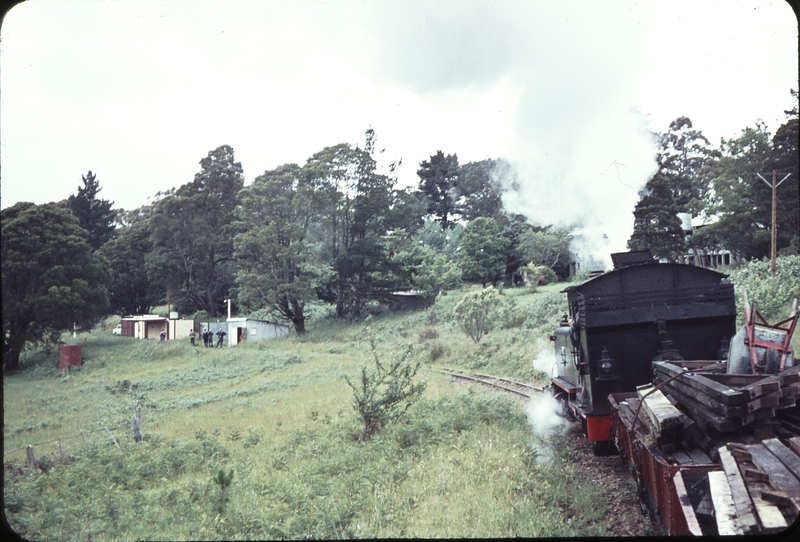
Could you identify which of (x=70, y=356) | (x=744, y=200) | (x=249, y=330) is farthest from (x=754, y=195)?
(x=249, y=330)

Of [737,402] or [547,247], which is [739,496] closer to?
[737,402]

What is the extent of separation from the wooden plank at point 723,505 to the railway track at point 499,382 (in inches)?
300

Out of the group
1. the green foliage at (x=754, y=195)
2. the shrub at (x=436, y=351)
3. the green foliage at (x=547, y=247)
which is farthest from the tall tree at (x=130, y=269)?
the green foliage at (x=754, y=195)

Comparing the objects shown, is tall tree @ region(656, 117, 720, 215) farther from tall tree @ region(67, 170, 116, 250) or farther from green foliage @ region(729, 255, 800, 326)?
tall tree @ region(67, 170, 116, 250)

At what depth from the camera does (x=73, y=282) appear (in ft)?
35.9

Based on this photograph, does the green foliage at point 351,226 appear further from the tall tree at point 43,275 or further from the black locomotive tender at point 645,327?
the black locomotive tender at point 645,327

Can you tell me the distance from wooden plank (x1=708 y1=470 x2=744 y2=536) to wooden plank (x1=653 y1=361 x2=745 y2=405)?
53 cm

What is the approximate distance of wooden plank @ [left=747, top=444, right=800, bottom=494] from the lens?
3053mm

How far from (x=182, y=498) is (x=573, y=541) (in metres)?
4.87

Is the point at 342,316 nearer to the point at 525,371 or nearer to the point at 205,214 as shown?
Answer: the point at 205,214

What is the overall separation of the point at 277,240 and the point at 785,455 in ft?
62.6

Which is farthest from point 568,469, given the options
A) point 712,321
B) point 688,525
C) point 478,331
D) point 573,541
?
point 478,331

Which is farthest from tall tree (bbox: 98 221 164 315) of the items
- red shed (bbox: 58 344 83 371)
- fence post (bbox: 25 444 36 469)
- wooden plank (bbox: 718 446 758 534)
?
wooden plank (bbox: 718 446 758 534)

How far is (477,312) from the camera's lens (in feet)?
60.7
